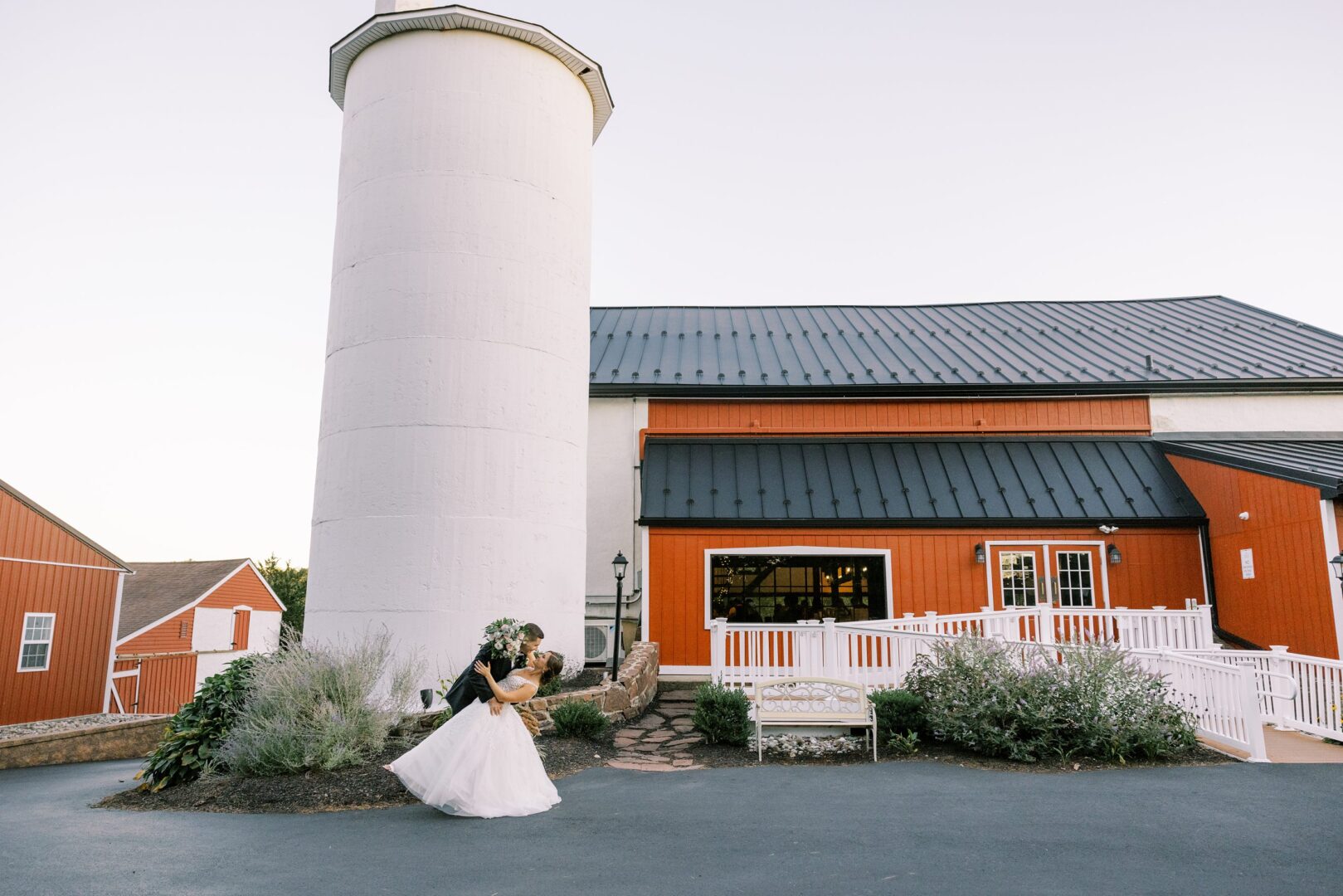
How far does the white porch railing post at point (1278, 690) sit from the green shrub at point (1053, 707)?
2036 millimetres

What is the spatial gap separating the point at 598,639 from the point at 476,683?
8.84 metres

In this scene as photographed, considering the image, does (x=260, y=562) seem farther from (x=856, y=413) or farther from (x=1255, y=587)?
(x=1255, y=587)

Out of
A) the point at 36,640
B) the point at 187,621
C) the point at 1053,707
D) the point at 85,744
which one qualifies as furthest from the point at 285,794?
the point at 187,621

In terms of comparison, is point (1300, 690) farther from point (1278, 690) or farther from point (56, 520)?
point (56, 520)

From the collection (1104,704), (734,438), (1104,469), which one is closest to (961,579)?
(1104,469)

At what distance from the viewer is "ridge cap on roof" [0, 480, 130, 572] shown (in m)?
18.4

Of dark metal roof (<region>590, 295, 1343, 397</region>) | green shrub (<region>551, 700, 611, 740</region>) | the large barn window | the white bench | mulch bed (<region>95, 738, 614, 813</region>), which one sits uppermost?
dark metal roof (<region>590, 295, 1343, 397</region>)

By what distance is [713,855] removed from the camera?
558 cm

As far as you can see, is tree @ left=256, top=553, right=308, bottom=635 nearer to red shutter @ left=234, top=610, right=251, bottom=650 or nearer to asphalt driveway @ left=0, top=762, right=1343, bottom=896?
red shutter @ left=234, top=610, right=251, bottom=650

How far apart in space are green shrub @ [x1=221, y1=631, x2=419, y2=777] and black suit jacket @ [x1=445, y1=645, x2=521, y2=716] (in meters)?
1.69

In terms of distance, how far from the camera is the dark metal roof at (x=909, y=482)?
15375 millimetres

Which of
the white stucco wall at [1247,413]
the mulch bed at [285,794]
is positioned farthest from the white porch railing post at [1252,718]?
the white stucco wall at [1247,413]

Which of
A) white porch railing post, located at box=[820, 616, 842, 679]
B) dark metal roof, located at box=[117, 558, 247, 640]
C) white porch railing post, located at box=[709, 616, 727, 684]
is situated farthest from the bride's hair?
dark metal roof, located at box=[117, 558, 247, 640]

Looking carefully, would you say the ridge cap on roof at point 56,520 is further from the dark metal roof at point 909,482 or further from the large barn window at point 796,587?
the large barn window at point 796,587
